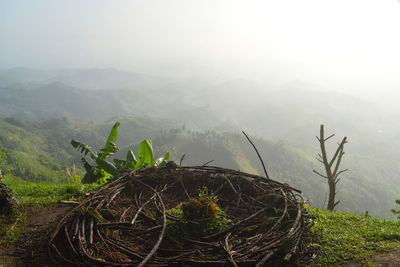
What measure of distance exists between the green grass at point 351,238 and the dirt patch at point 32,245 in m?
2.90

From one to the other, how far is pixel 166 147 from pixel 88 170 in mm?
105111

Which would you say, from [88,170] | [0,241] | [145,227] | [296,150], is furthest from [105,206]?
[296,150]

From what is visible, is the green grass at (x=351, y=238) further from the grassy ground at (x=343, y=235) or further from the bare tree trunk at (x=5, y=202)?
the bare tree trunk at (x=5, y=202)

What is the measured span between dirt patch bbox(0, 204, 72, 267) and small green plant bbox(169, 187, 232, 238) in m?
1.30

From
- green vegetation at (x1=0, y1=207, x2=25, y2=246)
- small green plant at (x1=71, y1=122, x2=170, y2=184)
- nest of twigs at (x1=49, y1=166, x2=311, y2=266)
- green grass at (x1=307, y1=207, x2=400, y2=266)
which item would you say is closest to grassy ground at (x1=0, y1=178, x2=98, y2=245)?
green vegetation at (x1=0, y1=207, x2=25, y2=246)

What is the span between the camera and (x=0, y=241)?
10.1 ft

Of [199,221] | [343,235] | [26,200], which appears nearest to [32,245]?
[199,221]

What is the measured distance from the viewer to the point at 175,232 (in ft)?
9.50

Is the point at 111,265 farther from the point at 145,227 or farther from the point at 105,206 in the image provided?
the point at 105,206

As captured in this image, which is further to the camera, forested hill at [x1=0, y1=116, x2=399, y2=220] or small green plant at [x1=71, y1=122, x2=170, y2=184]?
forested hill at [x1=0, y1=116, x2=399, y2=220]

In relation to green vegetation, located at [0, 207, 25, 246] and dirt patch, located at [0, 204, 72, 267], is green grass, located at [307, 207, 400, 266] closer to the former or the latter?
dirt patch, located at [0, 204, 72, 267]

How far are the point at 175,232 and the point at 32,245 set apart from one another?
5.27ft

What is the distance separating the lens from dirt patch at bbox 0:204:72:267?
265 centimetres

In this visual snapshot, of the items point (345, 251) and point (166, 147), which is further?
point (166, 147)
